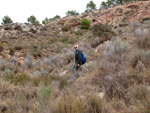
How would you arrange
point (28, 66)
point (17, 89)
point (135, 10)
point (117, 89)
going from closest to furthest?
point (117, 89) → point (17, 89) → point (28, 66) → point (135, 10)

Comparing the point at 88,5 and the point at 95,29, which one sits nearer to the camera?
the point at 95,29

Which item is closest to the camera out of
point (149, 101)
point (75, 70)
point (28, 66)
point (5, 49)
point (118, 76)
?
point (149, 101)

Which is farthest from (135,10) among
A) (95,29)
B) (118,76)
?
(118,76)

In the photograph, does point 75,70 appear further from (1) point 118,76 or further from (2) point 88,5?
(2) point 88,5

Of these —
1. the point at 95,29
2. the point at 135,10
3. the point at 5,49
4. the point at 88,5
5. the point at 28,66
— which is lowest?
the point at 28,66

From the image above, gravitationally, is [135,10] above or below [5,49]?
above

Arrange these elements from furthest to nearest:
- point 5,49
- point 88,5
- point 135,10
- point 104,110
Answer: point 88,5, point 135,10, point 5,49, point 104,110

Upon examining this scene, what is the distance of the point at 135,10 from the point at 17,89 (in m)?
27.0

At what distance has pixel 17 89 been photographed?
323 cm

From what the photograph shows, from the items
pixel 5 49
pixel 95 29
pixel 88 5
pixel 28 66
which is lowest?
pixel 28 66

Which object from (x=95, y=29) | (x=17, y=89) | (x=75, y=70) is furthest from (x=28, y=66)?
(x=95, y=29)

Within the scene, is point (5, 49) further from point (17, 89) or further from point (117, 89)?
point (117, 89)

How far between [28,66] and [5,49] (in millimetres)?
6608

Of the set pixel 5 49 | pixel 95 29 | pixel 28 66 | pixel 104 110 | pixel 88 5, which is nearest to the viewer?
pixel 104 110
